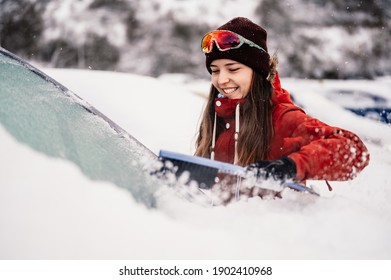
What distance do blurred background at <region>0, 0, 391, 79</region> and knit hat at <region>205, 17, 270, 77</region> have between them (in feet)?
0.74

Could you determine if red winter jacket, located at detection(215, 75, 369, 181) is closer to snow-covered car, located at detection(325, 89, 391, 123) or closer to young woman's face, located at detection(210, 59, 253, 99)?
young woman's face, located at detection(210, 59, 253, 99)

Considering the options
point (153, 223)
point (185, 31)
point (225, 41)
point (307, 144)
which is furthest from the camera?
point (185, 31)

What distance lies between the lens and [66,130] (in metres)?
0.83

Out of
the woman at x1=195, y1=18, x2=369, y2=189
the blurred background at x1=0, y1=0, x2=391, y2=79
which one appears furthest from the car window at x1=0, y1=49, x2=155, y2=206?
the blurred background at x1=0, y1=0, x2=391, y2=79

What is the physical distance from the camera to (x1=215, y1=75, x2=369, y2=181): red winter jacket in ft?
2.82

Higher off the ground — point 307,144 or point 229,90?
point 229,90

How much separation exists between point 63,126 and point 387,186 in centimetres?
90

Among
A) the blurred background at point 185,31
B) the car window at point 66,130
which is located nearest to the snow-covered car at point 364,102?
the blurred background at point 185,31

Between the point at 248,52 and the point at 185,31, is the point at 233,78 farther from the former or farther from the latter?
the point at 185,31

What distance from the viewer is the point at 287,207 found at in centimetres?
89

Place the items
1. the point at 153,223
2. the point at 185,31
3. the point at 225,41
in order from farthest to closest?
the point at 185,31 → the point at 225,41 → the point at 153,223

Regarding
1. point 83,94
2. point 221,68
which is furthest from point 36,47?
point 221,68

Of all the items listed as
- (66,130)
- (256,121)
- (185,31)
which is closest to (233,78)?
(256,121)

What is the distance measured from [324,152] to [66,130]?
54 centimetres
